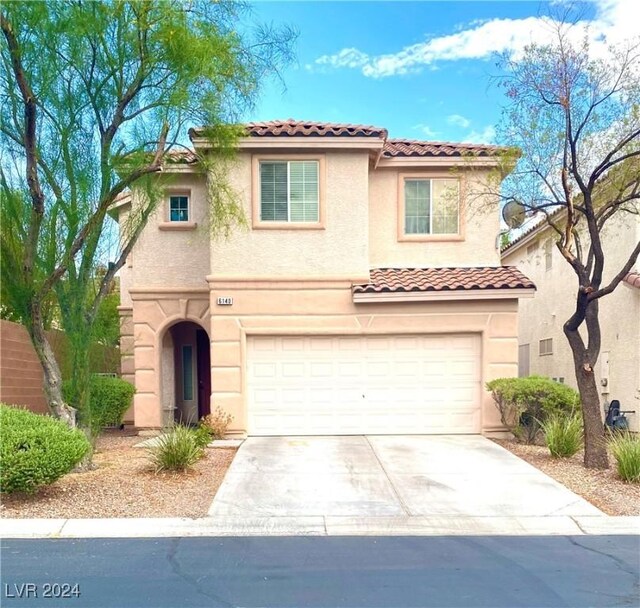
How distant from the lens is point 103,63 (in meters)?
8.80

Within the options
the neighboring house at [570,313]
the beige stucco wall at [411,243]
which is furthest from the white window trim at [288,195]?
the neighboring house at [570,313]

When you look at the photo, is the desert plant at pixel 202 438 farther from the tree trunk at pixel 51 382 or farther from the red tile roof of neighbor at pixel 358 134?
the red tile roof of neighbor at pixel 358 134

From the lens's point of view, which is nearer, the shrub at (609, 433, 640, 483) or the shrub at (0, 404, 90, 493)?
the shrub at (0, 404, 90, 493)

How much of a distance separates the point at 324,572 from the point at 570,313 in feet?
42.5

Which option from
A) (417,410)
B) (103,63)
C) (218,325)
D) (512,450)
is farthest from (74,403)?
(512,450)

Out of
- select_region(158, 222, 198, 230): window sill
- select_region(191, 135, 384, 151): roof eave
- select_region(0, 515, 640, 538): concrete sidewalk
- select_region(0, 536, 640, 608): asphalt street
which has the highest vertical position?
select_region(191, 135, 384, 151): roof eave

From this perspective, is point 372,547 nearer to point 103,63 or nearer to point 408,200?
point 103,63

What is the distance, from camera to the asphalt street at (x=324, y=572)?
4.93 m

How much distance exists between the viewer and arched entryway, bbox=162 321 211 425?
14.6 meters


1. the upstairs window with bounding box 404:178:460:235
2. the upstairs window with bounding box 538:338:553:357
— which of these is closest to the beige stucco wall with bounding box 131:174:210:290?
the upstairs window with bounding box 404:178:460:235

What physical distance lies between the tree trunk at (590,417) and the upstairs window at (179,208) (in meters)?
8.81

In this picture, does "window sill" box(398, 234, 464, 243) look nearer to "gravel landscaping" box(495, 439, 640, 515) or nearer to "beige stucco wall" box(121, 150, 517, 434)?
"beige stucco wall" box(121, 150, 517, 434)

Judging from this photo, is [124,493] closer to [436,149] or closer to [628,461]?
[628,461]

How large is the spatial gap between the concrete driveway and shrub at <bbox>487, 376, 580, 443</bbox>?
78cm
